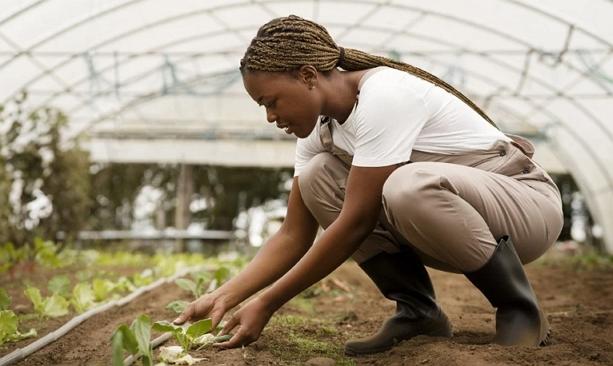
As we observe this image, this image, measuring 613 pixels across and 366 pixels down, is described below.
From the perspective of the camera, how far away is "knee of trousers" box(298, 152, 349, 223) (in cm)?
208

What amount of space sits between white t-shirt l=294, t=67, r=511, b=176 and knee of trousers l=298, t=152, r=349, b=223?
108 millimetres

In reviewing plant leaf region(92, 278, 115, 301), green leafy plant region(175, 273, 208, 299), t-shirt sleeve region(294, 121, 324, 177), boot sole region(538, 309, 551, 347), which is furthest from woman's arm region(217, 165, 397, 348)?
plant leaf region(92, 278, 115, 301)

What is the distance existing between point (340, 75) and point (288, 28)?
0.20 meters

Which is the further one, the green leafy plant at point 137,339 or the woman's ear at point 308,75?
the woman's ear at point 308,75

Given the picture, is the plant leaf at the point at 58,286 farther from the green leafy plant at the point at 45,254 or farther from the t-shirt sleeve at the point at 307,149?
the green leafy plant at the point at 45,254

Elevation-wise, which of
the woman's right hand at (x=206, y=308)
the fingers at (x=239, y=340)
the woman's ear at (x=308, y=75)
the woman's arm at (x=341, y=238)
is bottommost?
the fingers at (x=239, y=340)

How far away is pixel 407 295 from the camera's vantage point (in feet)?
6.91

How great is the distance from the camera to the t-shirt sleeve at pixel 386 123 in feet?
5.58

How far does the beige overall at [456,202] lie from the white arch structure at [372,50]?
5517mm

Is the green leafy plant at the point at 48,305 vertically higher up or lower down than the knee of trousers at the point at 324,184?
lower down

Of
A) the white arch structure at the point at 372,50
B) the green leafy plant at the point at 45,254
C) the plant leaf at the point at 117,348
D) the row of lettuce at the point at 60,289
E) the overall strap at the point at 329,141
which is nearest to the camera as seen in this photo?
the plant leaf at the point at 117,348

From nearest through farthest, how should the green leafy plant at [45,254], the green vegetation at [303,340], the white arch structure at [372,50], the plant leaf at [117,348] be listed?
the plant leaf at [117,348]
the green vegetation at [303,340]
the green leafy plant at [45,254]
the white arch structure at [372,50]

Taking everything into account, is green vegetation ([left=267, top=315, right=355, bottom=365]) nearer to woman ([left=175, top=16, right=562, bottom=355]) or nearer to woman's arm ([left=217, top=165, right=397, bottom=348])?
woman ([left=175, top=16, right=562, bottom=355])

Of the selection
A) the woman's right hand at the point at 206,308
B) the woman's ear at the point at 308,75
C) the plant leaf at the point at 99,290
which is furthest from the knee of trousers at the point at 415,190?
the plant leaf at the point at 99,290
